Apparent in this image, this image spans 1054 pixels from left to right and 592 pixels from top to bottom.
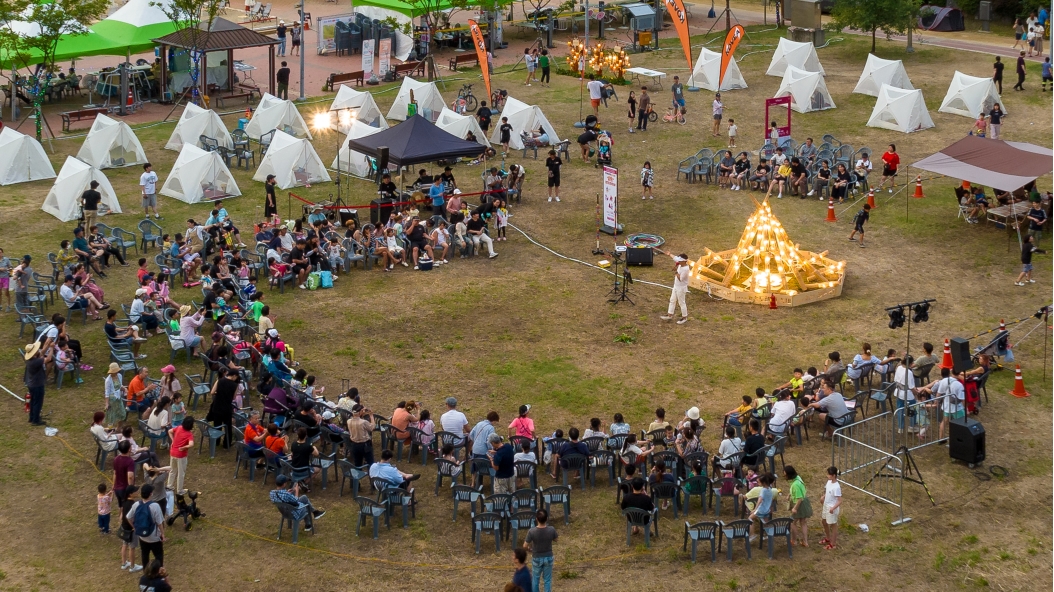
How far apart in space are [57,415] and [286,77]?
2200 centimetres

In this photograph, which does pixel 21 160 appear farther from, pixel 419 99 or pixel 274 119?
pixel 419 99

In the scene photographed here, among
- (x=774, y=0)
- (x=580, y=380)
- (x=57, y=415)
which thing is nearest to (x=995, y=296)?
(x=580, y=380)

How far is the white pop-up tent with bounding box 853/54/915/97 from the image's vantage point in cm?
4112

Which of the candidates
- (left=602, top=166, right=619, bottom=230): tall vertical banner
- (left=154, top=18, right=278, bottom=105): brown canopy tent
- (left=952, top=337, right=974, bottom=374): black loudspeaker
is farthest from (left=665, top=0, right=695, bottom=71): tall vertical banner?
(left=952, top=337, right=974, bottom=374): black loudspeaker

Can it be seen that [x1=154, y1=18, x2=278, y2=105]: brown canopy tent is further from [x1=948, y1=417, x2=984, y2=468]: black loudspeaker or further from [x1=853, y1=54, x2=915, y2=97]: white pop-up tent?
[x1=948, y1=417, x2=984, y2=468]: black loudspeaker

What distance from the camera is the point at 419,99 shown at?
131 feet

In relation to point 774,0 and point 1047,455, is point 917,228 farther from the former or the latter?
point 774,0

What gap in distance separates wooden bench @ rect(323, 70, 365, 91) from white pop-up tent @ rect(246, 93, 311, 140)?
19.8 ft

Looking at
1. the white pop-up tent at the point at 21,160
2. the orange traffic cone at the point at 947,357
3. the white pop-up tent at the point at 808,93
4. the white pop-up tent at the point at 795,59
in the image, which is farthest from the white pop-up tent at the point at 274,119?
the orange traffic cone at the point at 947,357

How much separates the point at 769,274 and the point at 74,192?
1652 centimetres

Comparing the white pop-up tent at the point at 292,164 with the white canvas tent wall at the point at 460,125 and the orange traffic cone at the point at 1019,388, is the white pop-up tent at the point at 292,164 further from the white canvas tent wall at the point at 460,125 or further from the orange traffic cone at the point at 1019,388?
the orange traffic cone at the point at 1019,388

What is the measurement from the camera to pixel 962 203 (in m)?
30.7

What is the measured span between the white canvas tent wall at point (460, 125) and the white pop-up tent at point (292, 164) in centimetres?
414

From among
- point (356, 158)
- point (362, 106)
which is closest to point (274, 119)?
point (362, 106)
